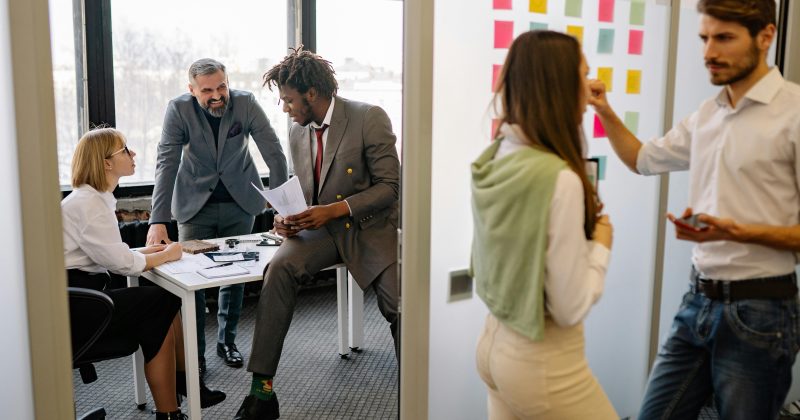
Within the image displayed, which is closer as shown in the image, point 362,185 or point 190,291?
point 190,291

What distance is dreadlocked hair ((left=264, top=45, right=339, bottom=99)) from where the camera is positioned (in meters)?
3.19

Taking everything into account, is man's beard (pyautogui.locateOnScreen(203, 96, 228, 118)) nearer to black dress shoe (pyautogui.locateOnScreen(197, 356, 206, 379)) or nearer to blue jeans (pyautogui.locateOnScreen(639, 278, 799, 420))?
black dress shoe (pyautogui.locateOnScreen(197, 356, 206, 379))

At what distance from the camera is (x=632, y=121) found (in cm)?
255

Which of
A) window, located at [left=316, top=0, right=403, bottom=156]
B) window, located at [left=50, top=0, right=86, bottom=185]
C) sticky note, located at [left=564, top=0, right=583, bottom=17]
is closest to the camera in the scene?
sticky note, located at [left=564, top=0, right=583, bottom=17]

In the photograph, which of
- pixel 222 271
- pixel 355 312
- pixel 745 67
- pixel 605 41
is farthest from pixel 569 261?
pixel 355 312

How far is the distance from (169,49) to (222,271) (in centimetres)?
222

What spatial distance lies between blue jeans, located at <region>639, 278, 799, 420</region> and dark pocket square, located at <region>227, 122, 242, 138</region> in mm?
2570

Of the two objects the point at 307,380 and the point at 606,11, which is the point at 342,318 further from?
the point at 606,11

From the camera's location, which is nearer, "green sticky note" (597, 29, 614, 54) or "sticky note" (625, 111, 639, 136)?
"green sticky note" (597, 29, 614, 54)

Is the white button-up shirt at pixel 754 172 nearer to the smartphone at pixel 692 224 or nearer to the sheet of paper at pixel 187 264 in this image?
the smartphone at pixel 692 224

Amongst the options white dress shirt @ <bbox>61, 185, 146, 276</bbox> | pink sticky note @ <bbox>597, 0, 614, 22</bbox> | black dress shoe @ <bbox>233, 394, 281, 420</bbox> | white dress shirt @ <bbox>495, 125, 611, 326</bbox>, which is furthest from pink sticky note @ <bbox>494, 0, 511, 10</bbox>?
black dress shoe @ <bbox>233, 394, 281, 420</bbox>

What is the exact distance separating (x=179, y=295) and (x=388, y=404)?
1.11 meters

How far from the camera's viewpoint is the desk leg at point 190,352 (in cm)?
277

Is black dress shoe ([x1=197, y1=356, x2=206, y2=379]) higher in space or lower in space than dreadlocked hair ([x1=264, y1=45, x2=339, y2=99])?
lower
